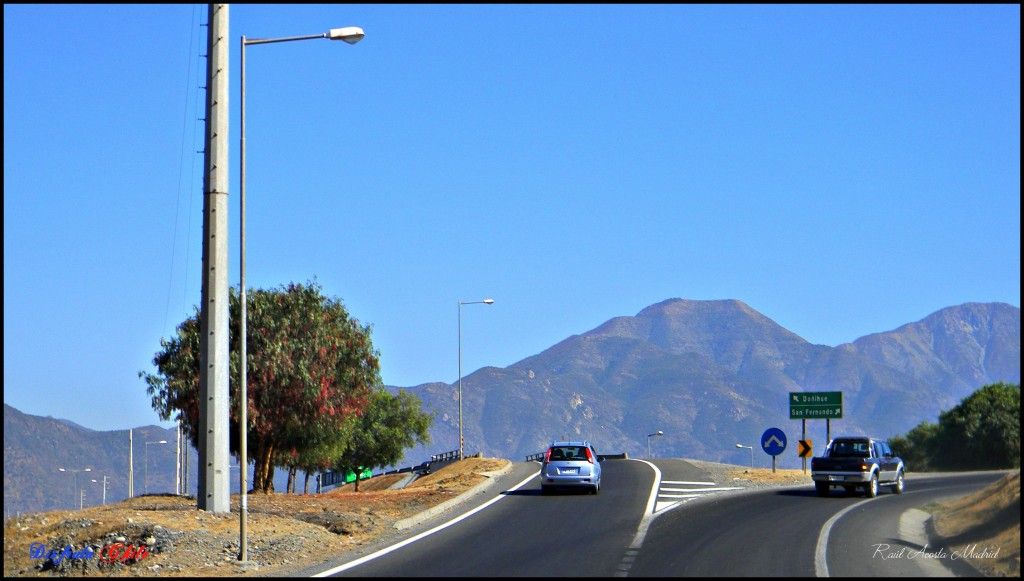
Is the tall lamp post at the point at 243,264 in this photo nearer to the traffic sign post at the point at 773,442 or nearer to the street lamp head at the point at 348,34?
the street lamp head at the point at 348,34

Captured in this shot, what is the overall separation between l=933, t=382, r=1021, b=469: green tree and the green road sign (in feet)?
28.8

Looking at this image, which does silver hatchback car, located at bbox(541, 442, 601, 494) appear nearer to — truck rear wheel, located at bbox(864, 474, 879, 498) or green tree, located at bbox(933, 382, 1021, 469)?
truck rear wheel, located at bbox(864, 474, 879, 498)

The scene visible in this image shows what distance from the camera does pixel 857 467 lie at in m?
29.5

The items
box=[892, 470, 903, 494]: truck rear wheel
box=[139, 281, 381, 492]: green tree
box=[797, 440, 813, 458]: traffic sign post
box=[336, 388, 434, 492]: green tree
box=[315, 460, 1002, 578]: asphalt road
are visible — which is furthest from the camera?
box=[336, 388, 434, 492]: green tree

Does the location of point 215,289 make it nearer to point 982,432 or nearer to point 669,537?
point 669,537

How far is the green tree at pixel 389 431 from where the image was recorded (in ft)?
239

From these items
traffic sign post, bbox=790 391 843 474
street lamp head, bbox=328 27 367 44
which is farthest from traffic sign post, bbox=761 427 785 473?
street lamp head, bbox=328 27 367 44

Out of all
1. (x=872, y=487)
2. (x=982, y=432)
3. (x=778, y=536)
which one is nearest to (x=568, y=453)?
(x=872, y=487)

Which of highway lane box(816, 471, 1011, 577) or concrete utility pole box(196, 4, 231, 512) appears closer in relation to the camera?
highway lane box(816, 471, 1011, 577)

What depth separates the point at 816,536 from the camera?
66.5 feet

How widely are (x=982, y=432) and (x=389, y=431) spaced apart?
3794cm

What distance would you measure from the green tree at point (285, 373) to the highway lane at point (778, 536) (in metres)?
14.1

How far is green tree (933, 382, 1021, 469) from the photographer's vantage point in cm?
4812

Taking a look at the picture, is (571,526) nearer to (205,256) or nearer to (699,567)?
(699,567)
